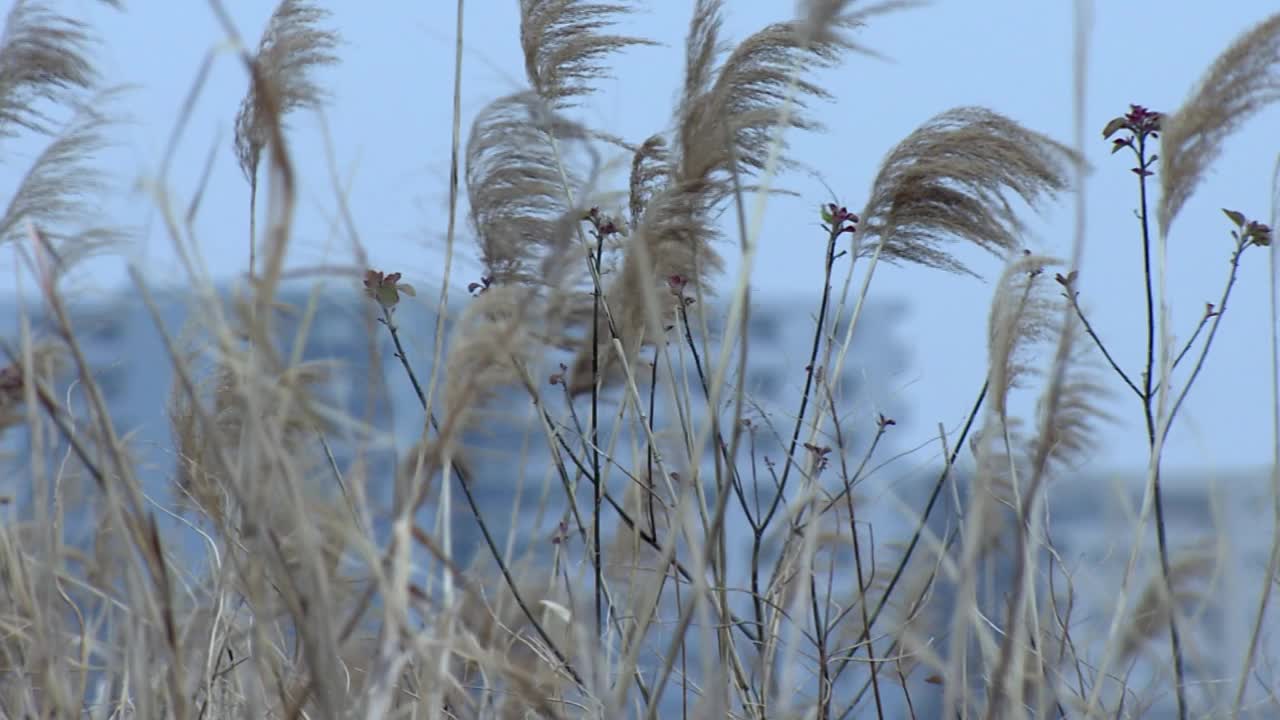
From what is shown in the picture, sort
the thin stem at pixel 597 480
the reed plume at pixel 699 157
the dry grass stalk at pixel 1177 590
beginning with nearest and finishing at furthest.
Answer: the reed plume at pixel 699 157, the thin stem at pixel 597 480, the dry grass stalk at pixel 1177 590

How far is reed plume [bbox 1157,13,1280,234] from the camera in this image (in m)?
1.53

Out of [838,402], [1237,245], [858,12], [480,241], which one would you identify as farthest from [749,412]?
[858,12]

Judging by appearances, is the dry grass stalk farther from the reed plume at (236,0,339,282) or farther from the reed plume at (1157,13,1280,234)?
the reed plume at (236,0,339,282)

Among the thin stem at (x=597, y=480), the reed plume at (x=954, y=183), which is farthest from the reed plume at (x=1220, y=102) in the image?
the thin stem at (x=597, y=480)

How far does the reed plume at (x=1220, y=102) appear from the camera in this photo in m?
1.53

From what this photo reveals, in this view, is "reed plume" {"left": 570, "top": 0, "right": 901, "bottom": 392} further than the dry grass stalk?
No

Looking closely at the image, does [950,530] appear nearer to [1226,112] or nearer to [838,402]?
[838,402]

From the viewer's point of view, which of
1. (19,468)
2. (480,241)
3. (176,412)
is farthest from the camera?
(19,468)

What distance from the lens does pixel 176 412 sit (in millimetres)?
1866

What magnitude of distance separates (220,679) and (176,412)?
0.40 metres

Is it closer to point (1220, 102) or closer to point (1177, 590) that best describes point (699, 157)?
point (1220, 102)

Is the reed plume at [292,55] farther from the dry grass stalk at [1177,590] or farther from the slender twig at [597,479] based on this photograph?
the dry grass stalk at [1177,590]

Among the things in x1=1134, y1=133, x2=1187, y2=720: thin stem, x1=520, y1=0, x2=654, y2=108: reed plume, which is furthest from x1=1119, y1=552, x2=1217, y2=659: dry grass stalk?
x1=520, y1=0, x2=654, y2=108: reed plume

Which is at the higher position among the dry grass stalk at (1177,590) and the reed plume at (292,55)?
the reed plume at (292,55)
